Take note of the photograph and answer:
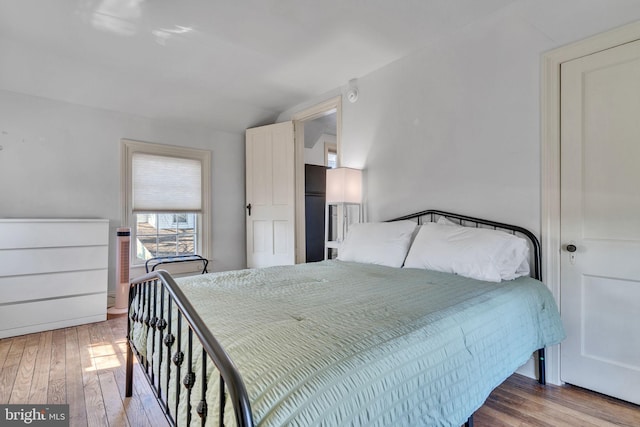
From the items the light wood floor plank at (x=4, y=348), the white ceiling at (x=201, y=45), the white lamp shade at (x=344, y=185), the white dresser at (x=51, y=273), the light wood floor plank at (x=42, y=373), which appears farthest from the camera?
the white lamp shade at (x=344, y=185)

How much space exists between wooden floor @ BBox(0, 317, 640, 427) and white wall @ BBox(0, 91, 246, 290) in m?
1.48

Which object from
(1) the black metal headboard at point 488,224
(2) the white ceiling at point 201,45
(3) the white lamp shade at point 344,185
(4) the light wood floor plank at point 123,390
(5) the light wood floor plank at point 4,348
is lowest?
(4) the light wood floor plank at point 123,390

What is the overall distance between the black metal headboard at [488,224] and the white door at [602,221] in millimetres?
135

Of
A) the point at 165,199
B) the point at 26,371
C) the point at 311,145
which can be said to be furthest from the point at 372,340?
the point at 311,145

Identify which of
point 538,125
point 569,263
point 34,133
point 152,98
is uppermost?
point 152,98

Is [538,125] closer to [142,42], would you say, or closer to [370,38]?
[370,38]

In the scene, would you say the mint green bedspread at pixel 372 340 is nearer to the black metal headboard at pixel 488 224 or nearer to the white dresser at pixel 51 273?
the black metal headboard at pixel 488 224

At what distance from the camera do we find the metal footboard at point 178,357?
73 cm

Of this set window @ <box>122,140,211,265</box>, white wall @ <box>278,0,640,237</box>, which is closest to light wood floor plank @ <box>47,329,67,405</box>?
window @ <box>122,140,211,265</box>

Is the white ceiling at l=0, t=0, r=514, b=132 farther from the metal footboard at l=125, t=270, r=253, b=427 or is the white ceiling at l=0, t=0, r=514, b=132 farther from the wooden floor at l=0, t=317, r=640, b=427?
the wooden floor at l=0, t=317, r=640, b=427

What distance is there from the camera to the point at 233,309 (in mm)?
1324

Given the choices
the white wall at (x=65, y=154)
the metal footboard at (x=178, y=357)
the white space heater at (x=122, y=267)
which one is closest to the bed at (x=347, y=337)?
the metal footboard at (x=178, y=357)

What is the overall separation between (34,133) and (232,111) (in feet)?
6.76

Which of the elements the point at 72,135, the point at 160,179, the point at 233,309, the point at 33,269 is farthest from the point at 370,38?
the point at 33,269
